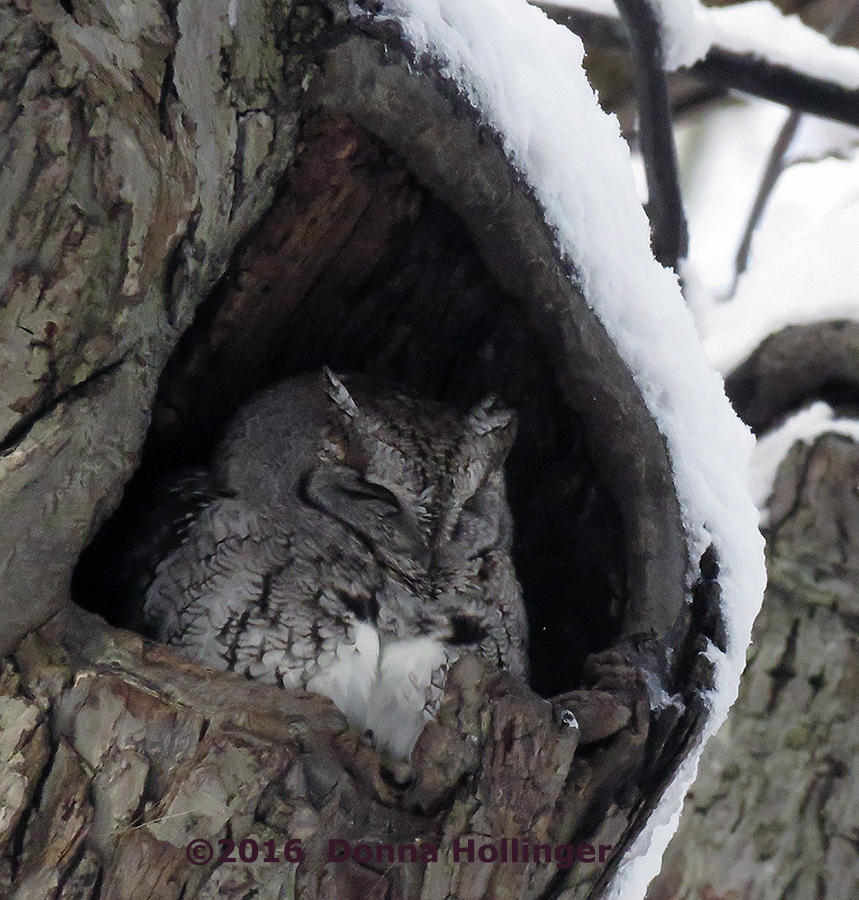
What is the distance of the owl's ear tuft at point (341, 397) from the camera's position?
5.83ft

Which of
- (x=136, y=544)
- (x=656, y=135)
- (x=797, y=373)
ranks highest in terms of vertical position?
(x=656, y=135)

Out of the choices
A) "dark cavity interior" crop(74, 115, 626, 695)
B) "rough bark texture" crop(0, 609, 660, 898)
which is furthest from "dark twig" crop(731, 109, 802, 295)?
"rough bark texture" crop(0, 609, 660, 898)

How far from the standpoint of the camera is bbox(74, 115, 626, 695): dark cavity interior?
1745 mm

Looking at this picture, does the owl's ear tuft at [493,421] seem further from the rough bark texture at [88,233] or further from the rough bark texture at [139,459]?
the rough bark texture at [88,233]

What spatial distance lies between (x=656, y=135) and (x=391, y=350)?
1.01 meters

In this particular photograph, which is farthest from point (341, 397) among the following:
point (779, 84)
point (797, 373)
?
point (779, 84)

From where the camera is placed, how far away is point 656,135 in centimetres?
266

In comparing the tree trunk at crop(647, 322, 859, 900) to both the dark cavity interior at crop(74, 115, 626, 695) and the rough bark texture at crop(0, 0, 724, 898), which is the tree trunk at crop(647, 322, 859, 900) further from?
the rough bark texture at crop(0, 0, 724, 898)

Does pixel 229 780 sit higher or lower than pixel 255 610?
lower

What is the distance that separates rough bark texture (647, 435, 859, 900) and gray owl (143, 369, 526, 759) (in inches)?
37.1

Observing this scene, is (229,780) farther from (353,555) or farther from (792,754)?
(792,754)

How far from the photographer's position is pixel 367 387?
6.22 ft

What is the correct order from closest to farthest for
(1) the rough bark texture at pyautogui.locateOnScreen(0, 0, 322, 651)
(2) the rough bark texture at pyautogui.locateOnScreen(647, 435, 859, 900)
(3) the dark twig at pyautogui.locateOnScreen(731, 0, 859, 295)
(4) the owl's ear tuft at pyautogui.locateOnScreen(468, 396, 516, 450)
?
(1) the rough bark texture at pyautogui.locateOnScreen(0, 0, 322, 651) < (4) the owl's ear tuft at pyautogui.locateOnScreen(468, 396, 516, 450) < (2) the rough bark texture at pyautogui.locateOnScreen(647, 435, 859, 900) < (3) the dark twig at pyautogui.locateOnScreen(731, 0, 859, 295)

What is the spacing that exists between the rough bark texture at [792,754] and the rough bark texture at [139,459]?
3.18 feet
